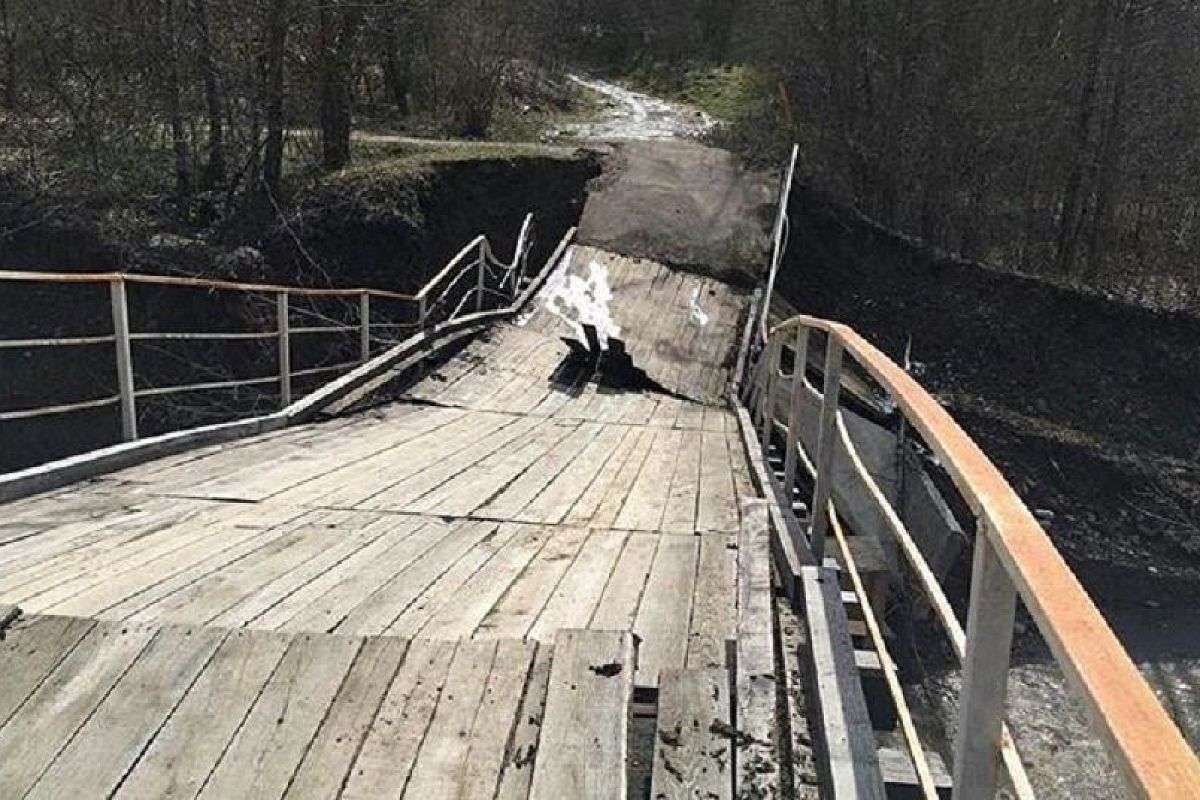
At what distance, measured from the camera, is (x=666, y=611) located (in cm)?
340

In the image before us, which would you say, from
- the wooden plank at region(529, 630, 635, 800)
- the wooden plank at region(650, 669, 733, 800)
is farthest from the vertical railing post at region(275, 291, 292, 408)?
the wooden plank at region(650, 669, 733, 800)

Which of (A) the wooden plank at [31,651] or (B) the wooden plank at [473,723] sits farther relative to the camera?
(A) the wooden plank at [31,651]

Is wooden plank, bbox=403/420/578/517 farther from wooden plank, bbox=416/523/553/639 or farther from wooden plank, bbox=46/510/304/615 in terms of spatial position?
wooden plank, bbox=46/510/304/615

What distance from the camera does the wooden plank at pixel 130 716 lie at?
7.25 feet

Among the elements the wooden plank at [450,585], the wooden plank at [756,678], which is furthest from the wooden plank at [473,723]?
the wooden plank at [756,678]

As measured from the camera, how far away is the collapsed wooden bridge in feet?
6.55

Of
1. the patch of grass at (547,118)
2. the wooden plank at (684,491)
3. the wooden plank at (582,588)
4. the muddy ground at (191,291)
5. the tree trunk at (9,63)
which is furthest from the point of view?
the patch of grass at (547,118)

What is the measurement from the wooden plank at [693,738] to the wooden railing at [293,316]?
3.35 metres

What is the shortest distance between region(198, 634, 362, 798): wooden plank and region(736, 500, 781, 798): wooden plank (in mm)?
954

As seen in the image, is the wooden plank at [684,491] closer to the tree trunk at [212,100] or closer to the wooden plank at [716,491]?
the wooden plank at [716,491]

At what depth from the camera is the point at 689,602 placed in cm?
350

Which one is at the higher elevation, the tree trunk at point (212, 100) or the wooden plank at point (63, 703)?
the tree trunk at point (212, 100)

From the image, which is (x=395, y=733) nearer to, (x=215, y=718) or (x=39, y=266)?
(x=215, y=718)

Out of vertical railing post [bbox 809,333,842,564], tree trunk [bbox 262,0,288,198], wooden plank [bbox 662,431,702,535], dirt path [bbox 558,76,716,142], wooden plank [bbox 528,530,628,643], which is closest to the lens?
wooden plank [bbox 528,530,628,643]
